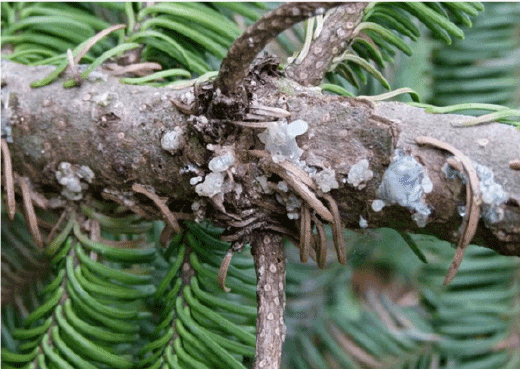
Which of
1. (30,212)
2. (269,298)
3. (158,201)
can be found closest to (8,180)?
(30,212)

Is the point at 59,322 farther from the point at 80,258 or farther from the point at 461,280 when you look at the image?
the point at 461,280

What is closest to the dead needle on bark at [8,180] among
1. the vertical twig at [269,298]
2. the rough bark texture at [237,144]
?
the rough bark texture at [237,144]

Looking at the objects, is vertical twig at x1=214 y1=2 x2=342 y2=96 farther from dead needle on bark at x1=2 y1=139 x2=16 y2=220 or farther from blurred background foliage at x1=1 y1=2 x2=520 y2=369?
dead needle on bark at x1=2 y1=139 x2=16 y2=220

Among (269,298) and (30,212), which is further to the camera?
(30,212)

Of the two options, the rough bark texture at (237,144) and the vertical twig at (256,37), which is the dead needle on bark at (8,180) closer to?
the rough bark texture at (237,144)

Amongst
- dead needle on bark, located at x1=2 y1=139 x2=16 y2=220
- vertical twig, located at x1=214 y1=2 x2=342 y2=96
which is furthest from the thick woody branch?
dead needle on bark, located at x1=2 y1=139 x2=16 y2=220

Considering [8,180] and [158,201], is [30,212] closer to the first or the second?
[8,180]
